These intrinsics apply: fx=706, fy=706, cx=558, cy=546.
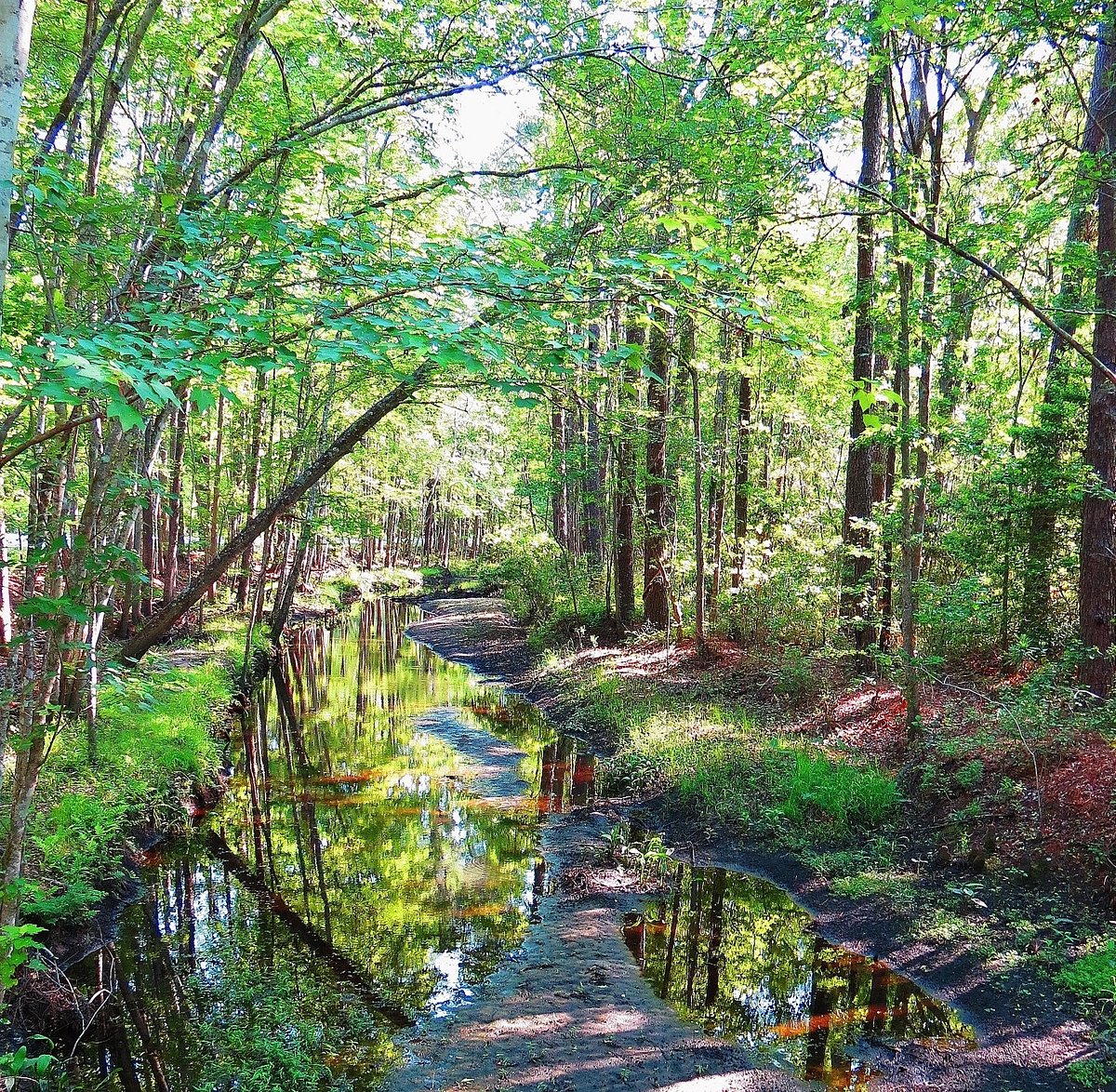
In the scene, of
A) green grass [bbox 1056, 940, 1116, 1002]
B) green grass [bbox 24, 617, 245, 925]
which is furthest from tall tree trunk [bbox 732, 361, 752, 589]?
green grass [bbox 24, 617, 245, 925]

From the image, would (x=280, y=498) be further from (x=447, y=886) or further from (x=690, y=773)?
(x=690, y=773)

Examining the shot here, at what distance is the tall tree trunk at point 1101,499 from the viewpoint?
779 centimetres

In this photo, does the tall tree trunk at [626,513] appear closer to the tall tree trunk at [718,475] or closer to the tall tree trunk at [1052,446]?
the tall tree trunk at [718,475]

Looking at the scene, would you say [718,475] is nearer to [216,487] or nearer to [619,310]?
[619,310]

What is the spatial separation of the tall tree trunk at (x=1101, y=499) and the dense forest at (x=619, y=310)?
0.15 ft

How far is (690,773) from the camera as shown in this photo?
30.9 ft

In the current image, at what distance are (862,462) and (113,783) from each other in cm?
1129

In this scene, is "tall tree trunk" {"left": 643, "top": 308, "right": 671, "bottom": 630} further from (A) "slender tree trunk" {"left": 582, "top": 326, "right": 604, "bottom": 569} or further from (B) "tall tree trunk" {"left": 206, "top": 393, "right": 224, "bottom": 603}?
(B) "tall tree trunk" {"left": 206, "top": 393, "right": 224, "bottom": 603}

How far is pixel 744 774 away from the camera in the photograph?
9.13m

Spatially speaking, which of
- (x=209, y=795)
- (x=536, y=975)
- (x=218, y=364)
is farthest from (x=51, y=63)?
(x=536, y=975)

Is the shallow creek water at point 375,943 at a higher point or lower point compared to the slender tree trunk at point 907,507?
lower

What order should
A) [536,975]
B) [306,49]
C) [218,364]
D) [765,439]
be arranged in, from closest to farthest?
[218,364]
[536,975]
[306,49]
[765,439]


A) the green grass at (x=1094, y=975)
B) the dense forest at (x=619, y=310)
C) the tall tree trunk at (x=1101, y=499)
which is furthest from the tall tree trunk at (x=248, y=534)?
the green grass at (x=1094, y=975)

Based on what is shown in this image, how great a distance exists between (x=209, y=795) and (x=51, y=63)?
8.90 meters
